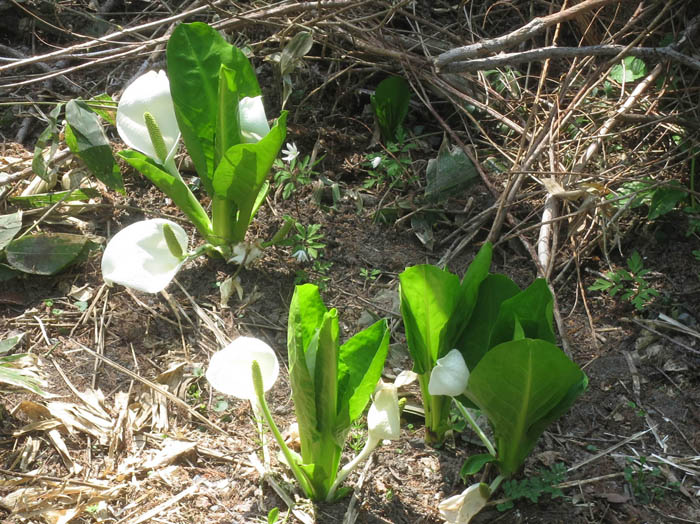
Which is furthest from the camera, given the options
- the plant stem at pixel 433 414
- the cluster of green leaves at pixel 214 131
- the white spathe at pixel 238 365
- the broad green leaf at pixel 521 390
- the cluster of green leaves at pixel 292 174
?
the cluster of green leaves at pixel 292 174

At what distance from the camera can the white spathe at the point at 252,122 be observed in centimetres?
137

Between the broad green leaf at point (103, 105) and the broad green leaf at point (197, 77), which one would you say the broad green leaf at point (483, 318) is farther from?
the broad green leaf at point (103, 105)

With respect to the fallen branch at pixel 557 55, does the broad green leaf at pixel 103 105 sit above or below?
below

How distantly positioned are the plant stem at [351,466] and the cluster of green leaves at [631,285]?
690 millimetres

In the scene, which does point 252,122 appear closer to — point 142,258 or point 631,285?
point 142,258

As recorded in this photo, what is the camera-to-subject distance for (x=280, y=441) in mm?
1050

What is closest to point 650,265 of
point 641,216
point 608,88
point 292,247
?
point 641,216

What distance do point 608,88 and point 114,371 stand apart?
55.7 inches

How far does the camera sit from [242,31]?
1956 mm

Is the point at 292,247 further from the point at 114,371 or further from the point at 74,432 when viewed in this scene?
the point at 74,432

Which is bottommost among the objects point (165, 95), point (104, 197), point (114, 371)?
point (114, 371)

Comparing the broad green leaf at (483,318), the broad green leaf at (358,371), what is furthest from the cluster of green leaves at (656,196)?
the broad green leaf at (358,371)

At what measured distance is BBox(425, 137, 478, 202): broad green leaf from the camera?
171 centimetres

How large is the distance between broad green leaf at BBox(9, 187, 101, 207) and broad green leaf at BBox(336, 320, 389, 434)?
33.7 inches
